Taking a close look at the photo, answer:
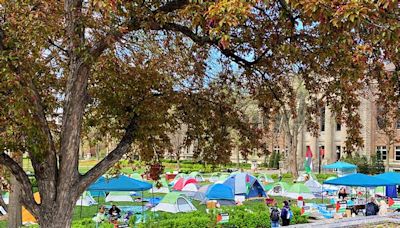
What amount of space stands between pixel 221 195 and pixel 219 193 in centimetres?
15

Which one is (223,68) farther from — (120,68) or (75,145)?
(75,145)

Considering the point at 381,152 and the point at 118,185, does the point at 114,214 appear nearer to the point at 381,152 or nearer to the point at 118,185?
the point at 118,185

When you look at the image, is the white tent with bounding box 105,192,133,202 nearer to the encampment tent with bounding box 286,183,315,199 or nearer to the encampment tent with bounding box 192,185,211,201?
the encampment tent with bounding box 192,185,211,201

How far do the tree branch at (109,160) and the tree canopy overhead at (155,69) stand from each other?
0.8 inches

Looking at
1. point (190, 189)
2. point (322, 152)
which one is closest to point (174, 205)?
point (190, 189)

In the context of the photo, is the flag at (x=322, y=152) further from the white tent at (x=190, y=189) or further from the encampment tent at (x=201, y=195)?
the encampment tent at (x=201, y=195)

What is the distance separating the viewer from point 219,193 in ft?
89.7

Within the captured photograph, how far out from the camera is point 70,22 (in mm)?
8414

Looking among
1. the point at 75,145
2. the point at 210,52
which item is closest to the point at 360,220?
the point at 210,52

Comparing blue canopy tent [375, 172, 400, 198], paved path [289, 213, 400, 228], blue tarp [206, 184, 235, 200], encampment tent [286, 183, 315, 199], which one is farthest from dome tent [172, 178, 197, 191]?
paved path [289, 213, 400, 228]

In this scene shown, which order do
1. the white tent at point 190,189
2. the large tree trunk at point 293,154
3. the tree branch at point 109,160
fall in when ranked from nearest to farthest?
the tree branch at point 109,160 → the white tent at point 190,189 → the large tree trunk at point 293,154

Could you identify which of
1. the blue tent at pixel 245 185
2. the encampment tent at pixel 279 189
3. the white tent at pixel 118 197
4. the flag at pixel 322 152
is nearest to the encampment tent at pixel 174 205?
the white tent at pixel 118 197

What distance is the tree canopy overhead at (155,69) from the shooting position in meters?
6.71

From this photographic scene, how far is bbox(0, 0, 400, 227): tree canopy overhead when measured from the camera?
6715 millimetres
